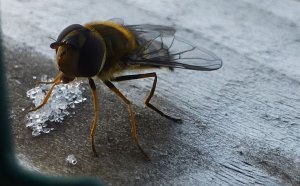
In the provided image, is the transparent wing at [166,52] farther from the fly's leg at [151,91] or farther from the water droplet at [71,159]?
the water droplet at [71,159]

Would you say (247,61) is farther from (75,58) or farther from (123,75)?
(75,58)

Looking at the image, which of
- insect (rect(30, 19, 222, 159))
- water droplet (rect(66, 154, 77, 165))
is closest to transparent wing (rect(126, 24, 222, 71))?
insect (rect(30, 19, 222, 159))

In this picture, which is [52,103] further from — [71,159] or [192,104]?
[192,104]

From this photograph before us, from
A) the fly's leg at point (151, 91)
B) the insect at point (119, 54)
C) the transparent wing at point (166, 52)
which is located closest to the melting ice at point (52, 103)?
the insect at point (119, 54)

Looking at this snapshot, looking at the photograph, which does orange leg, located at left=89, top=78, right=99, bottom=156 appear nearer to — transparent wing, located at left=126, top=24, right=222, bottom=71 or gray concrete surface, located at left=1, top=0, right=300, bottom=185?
gray concrete surface, located at left=1, top=0, right=300, bottom=185

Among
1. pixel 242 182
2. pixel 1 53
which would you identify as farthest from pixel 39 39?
pixel 242 182

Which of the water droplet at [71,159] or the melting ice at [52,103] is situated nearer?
the water droplet at [71,159]

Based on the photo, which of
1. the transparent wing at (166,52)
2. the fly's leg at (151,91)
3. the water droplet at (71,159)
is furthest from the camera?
the transparent wing at (166,52)
